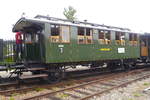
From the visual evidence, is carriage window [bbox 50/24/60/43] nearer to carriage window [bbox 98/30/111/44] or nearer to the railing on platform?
the railing on platform

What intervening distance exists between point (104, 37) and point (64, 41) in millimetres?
3389

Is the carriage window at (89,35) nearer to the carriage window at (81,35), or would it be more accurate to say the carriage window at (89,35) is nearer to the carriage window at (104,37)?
the carriage window at (81,35)

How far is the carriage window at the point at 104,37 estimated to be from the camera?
440 inches

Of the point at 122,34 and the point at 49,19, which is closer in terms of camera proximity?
the point at 49,19

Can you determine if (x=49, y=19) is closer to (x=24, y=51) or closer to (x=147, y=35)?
(x=24, y=51)

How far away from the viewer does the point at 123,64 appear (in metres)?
13.8

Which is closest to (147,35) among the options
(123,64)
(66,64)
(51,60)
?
(123,64)

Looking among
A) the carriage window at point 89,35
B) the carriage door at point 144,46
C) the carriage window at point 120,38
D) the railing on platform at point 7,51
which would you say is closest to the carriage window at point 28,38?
the railing on platform at point 7,51

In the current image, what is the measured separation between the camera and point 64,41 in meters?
9.23

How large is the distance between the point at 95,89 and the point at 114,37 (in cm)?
531

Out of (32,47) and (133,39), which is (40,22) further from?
(133,39)

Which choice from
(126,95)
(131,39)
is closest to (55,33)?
(126,95)

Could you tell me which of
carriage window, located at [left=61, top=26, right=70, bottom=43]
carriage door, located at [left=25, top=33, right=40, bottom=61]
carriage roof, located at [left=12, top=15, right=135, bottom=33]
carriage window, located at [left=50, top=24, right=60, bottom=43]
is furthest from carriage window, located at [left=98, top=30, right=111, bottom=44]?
carriage door, located at [left=25, top=33, right=40, bottom=61]

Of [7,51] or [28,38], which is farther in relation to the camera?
[28,38]
